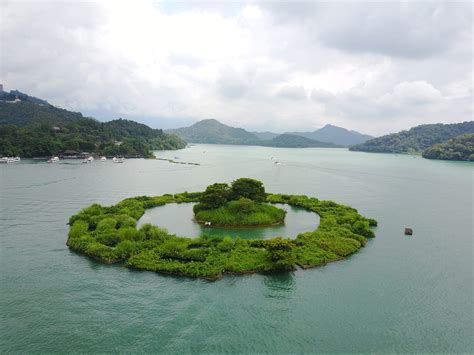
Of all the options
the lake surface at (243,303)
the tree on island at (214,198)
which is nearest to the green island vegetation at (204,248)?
the lake surface at (243,303)

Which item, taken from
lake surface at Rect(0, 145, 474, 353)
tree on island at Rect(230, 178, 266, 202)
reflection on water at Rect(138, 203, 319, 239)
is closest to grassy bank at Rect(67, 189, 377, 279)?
lake surface at Rect(0, 145, 474, 353)

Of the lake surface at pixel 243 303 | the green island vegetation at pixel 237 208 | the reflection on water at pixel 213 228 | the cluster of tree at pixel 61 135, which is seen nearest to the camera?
the lake surface at pixel 243 303

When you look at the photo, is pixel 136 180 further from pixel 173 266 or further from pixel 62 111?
pixel 62 111

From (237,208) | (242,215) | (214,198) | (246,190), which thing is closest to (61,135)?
(214,198)

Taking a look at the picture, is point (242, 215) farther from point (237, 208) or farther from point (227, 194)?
point (227, 194)

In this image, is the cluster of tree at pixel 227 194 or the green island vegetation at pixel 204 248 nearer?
the green island vegetation at pixel 204 248

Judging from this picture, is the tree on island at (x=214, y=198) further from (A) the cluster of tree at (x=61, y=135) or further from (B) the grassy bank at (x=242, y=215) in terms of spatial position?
(A) the cluster of tree at (x=61, y=135)
